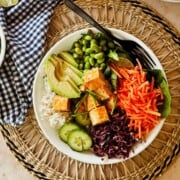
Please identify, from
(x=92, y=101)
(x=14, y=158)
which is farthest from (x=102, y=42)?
(x=14, y=158)

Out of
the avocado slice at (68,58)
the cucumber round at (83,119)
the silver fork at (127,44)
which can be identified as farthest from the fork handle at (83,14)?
the cucumber round at (83,119)

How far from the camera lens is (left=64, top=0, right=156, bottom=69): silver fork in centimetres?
140

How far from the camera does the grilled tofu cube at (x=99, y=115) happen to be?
4.46ft

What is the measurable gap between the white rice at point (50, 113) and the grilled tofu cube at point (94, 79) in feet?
0.35

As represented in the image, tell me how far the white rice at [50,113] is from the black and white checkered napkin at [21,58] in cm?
6

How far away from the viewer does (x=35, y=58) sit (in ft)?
4.80

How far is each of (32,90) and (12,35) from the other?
0.17m

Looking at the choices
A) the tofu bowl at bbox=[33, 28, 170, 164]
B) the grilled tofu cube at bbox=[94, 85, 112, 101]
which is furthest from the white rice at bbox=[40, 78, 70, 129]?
the grilled tofu cube at bbox=[94, 85, 112, 101]

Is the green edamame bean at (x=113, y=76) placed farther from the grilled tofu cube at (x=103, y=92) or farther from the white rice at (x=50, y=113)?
the white rice at (x=50, y=113)

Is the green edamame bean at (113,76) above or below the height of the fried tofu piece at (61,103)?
above

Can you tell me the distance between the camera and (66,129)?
1.41 m

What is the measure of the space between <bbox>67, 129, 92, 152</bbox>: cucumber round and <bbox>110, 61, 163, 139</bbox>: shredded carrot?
117mm

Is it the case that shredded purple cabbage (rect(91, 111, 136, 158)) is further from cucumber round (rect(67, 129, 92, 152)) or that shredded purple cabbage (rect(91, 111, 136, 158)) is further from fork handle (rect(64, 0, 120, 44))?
fork handle (rect(64, 0, 120, 44))

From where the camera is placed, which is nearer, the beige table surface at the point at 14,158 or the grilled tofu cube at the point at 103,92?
the grilled tofu cube at the point at 103,92
